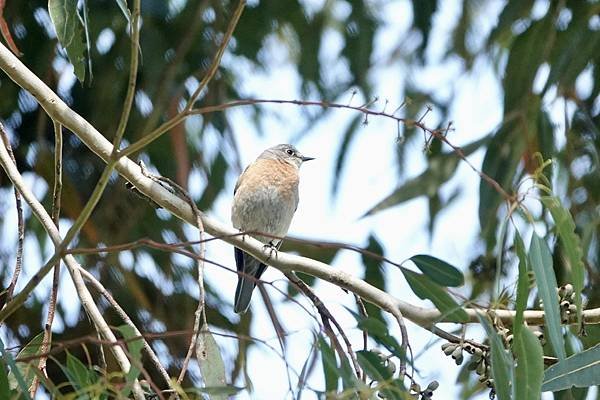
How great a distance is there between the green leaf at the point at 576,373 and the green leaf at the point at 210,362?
650mm

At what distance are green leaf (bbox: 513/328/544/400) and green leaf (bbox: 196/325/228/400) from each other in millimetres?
560

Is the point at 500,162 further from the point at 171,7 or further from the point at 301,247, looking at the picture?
the point at 171,7

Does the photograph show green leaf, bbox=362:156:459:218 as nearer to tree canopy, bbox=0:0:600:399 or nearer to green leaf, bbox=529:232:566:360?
tree canopy, bbox=0:0:600:399

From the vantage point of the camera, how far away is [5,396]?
217 cm

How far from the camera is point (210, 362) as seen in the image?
232 cm

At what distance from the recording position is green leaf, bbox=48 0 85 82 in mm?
2457

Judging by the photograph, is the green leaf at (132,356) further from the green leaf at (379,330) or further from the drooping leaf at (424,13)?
the drooping leaf at (424,13)

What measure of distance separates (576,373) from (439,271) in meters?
0.41

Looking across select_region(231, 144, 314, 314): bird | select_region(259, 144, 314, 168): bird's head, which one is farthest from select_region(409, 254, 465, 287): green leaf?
select_region(259, 144, 314, 168): bird's head

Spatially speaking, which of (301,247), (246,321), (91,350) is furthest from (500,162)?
(91,350)

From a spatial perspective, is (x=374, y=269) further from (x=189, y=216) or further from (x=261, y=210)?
(x=189, y=216)

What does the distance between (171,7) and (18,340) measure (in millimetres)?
Result: 1414

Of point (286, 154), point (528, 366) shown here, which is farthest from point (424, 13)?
point (528, 366)

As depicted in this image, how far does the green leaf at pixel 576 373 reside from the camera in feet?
7.61
